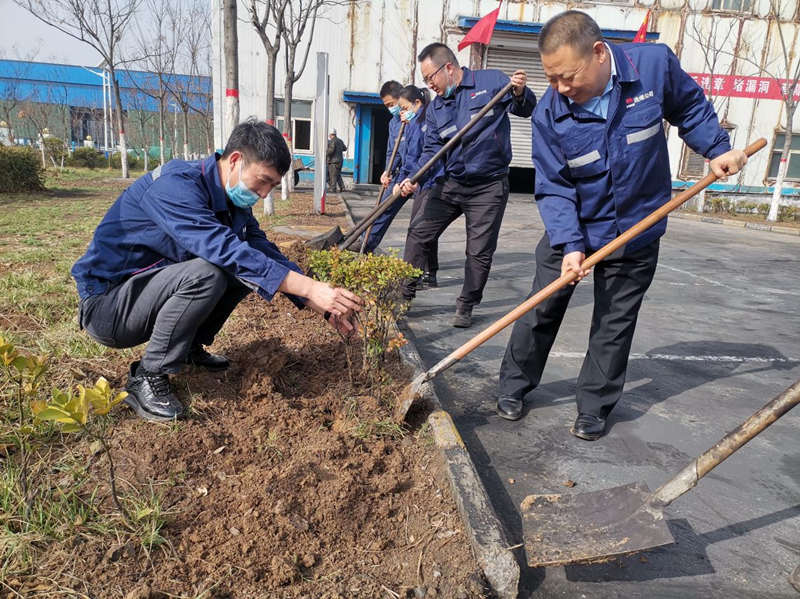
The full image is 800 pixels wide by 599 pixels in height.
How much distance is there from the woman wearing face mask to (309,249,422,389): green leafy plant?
7.05ft

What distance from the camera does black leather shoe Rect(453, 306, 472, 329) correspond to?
4.52 m

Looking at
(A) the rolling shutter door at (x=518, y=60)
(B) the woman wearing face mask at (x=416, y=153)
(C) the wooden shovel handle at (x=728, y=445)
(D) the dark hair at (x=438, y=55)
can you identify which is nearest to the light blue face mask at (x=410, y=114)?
(B) the woman wearing face mask at (x=416, y=153)

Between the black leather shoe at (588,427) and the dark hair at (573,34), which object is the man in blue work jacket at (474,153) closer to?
the black leather shoe at (588,427)

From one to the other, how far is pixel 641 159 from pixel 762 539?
163 cm

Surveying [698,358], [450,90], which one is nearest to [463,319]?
[698,358]

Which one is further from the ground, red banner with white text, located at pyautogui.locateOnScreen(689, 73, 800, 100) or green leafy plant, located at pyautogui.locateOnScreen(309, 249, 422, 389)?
red banner with white text, located at pyautogui.locateOnScreen(689, 73, 800, 100)

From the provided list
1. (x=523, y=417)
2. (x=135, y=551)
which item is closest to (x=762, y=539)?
(x=523, y=417)

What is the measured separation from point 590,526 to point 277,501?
1095 millimetres

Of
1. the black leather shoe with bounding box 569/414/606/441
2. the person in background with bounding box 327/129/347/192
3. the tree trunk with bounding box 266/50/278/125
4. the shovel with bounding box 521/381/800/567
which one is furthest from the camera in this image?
the person in background with bounding box 327/129/347/192

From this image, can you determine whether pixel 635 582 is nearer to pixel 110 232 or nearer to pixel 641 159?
pixel 641 159

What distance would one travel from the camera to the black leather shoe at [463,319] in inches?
178

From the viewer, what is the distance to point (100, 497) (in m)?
1.89

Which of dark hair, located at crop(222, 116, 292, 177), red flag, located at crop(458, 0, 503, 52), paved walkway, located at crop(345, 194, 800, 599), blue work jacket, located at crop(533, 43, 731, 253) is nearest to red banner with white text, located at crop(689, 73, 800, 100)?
paved walkway, located at crop(345, 194, 800, 599)

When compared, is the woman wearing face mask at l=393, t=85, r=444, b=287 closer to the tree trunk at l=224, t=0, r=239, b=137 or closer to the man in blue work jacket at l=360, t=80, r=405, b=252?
the man in blue work jacket at l=360, t=80, r=405, b=252
